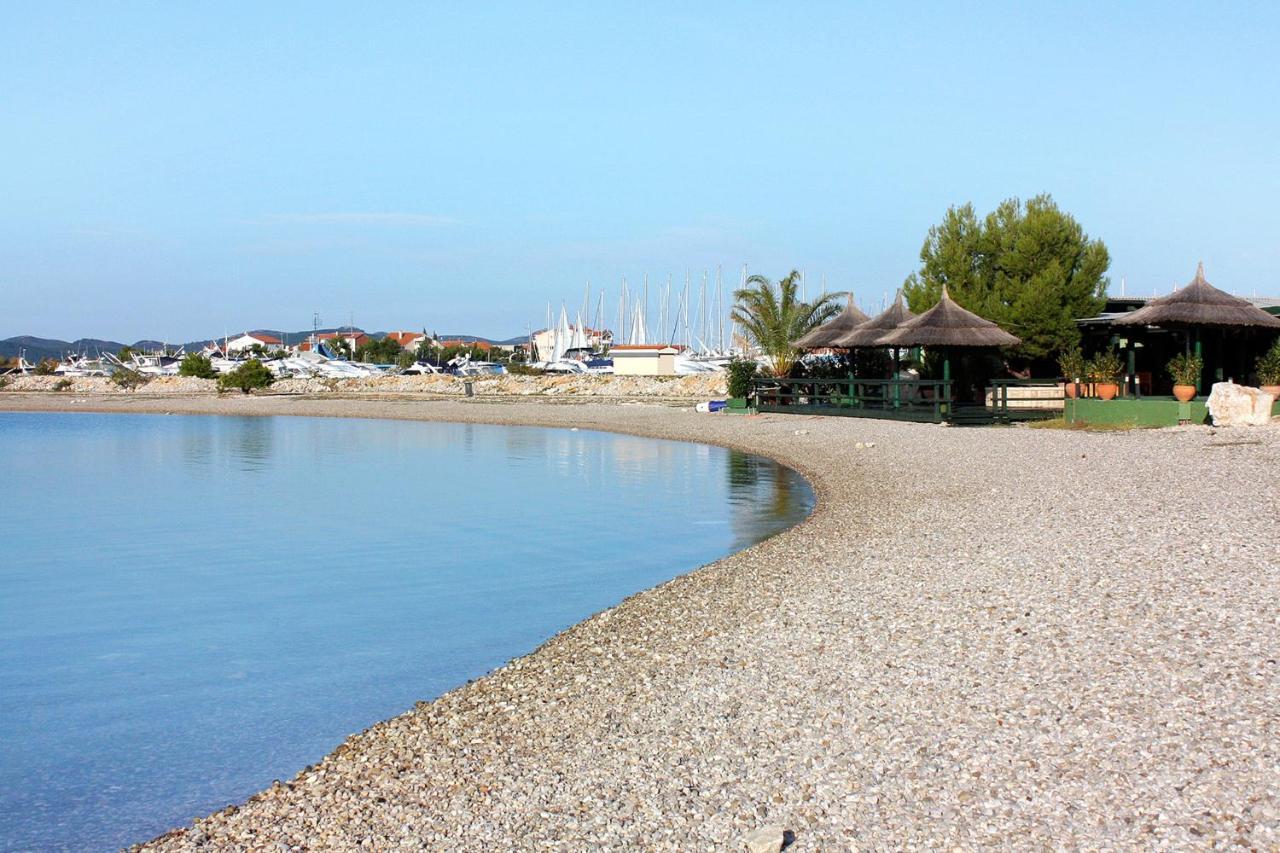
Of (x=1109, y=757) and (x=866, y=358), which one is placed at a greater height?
(x=866, y=358)

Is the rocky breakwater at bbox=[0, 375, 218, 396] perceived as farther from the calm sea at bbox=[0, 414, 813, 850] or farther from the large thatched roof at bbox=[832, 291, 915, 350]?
the large thatched roof at bbox=[832, 291, 915, 350]

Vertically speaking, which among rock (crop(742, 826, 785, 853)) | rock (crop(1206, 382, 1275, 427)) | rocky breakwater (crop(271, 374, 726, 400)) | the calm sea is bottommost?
the calm sea

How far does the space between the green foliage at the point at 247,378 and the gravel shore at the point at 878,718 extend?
57.3 meters

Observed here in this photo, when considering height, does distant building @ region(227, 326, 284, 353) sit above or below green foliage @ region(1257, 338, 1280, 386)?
above

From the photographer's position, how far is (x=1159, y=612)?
6.87 meters

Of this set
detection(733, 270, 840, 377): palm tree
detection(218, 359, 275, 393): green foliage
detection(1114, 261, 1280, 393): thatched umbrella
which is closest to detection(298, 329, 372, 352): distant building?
detection(218, 359, 275, 393): green foliage

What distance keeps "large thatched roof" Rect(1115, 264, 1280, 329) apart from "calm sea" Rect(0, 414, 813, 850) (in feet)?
24.5

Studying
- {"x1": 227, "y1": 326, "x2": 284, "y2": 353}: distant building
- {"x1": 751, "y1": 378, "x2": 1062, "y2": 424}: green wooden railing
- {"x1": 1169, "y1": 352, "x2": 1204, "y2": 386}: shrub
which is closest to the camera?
{"x1": 1169, "y1": 352, "x2": 1204, "y2": 386}: shrub

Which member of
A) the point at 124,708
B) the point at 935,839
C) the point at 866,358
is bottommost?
the point at 124,708

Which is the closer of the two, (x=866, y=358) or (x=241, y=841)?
(x=241, y=841)

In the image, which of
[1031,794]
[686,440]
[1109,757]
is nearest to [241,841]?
[1031,794]

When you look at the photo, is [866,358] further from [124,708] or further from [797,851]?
[797,851]

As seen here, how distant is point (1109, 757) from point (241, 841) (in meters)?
3.54

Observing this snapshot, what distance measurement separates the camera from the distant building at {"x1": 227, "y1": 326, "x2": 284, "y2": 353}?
133875mm
